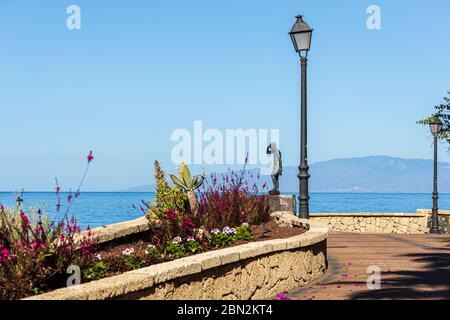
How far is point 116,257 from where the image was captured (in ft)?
27.9

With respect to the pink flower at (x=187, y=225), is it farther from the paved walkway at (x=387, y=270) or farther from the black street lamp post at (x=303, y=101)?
the black street lamp post at (x=303, y=101)

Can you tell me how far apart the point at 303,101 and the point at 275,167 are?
4.39m

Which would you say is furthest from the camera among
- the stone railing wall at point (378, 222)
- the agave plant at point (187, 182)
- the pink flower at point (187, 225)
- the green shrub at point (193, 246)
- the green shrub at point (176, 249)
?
the stone railing wall at point (378, 222)

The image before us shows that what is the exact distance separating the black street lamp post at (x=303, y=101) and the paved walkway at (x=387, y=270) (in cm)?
146

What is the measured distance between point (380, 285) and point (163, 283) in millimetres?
3989

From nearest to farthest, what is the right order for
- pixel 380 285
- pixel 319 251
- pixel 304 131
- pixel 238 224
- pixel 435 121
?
pixel 380 285, pixel 319 251, pixel 238 224, pixel 304 131, pixel 435 121

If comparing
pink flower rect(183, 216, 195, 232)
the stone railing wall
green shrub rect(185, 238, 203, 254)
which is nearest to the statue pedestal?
pink flower rect(183, 216, 195, 232)

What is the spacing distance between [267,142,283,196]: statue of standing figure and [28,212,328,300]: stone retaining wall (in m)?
6.38

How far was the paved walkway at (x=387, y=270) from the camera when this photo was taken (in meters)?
8.43

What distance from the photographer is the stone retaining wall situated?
5918mm

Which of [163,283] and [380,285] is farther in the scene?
[380,285]

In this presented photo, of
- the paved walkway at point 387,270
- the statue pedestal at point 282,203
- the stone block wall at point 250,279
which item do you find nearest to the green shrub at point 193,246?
the stone block wall at point 250,279
